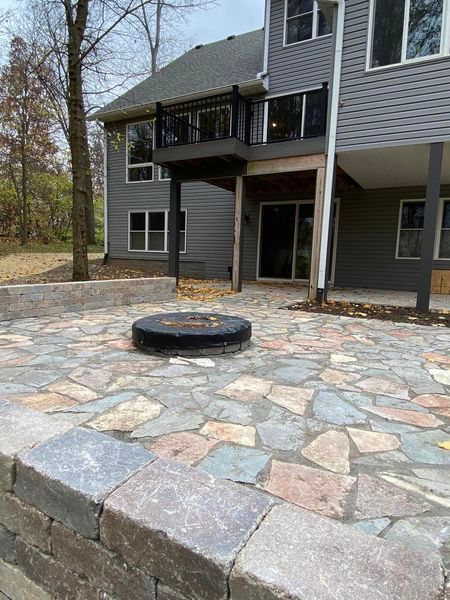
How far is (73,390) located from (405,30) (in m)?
7.17

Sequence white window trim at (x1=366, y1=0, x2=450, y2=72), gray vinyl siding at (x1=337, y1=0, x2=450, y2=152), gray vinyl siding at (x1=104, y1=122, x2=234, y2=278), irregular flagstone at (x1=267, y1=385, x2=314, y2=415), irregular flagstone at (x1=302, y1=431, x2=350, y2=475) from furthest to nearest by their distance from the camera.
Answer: gray vinyl siding at (x1=104, y1=122, x2=234, y2=278), gray vinyl siding at (x1=337, y1=0, x2=450, y2=152), white window trim at (x1=366, y1=0, x2=450, y2=72), irregular flagstone at (x1=267, y1=385, x2=314, y2=415), irregular flagstone at (x1=302, y1=431, x2=350, y2=475)

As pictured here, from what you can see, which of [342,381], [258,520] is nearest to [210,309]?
[342,381]

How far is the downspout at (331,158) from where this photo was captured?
6.28 meters

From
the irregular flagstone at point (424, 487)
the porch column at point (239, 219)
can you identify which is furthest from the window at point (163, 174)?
the irregular flagstone at point (424, 487)

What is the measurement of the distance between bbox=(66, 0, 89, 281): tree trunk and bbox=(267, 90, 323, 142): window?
4.22m

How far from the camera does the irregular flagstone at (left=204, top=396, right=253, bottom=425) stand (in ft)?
6.96

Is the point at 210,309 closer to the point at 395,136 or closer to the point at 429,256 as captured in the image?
the point at 429,256

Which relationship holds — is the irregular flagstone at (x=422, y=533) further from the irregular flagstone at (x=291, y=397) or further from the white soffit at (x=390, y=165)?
the white soffit at (x=390, y=165)

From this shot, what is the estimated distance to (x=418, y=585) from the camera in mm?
819

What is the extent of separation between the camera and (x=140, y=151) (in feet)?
39.6

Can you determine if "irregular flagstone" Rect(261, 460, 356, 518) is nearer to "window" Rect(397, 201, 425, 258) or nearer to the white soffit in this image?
the white soffit

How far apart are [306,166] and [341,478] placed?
639 cm

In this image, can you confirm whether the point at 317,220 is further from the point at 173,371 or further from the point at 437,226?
the point at 173,371

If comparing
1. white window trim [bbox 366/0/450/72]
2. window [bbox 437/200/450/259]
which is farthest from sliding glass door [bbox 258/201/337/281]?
white window trim [bbox 366/0/450/72]
